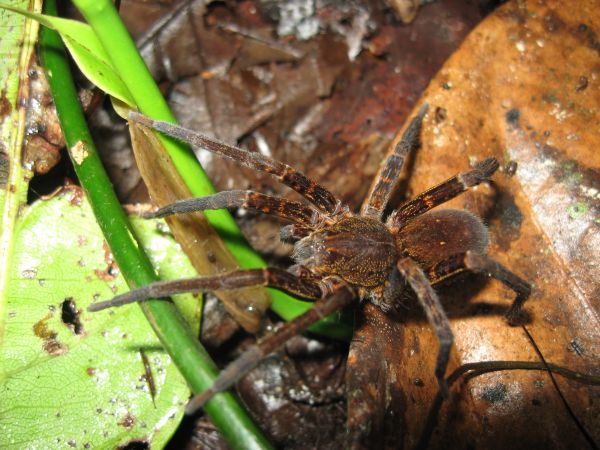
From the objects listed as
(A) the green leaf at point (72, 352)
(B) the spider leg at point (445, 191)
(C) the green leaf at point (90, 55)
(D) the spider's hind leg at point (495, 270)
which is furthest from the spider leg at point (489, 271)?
(C) the green leaf at point (90, 55)

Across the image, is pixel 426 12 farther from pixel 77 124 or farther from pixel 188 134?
pixel 77 124

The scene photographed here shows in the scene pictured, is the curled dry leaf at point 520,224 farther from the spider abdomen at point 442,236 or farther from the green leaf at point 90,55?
the green leaf at point 90,55

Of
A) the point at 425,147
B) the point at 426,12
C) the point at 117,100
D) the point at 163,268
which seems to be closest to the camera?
the point at 117,100

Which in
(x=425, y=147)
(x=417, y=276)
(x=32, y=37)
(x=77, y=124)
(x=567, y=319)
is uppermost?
(x=32, y=37)

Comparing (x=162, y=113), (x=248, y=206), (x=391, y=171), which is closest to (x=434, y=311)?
(x=391, y=171)

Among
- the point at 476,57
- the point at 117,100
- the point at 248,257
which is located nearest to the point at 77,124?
the point at 117,100

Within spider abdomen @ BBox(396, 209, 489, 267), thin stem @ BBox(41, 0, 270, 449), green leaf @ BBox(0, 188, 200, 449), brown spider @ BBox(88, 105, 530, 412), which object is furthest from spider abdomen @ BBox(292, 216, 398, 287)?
thin stem @ BBox(41, 0, 270, 449)

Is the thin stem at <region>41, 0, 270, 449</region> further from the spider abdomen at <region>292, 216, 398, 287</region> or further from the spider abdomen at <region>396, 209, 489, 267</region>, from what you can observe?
the spider abdomen at <region>396, 209, 489, 267</region>

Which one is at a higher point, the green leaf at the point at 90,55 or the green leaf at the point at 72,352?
the green leaf at the point at 90,55
